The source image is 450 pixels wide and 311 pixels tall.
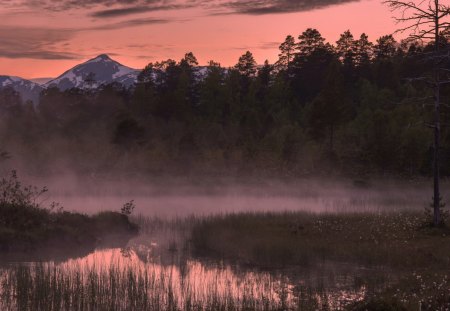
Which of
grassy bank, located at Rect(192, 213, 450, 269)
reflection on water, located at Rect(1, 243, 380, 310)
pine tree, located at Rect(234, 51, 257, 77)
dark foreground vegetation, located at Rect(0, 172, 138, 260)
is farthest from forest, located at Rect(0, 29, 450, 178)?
reflection on water, located at Rect(1, 243, 380, 310)

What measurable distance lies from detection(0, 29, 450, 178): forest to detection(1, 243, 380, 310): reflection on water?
93.1ft

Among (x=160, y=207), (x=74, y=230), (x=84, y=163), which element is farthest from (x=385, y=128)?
(x=74, y=230)

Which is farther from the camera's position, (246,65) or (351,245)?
(246,65)

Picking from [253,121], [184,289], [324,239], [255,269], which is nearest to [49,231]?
[255,269]

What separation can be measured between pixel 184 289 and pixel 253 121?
75.3 meters

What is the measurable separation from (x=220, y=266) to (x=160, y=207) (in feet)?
67.9

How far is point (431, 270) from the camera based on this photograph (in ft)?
65.0

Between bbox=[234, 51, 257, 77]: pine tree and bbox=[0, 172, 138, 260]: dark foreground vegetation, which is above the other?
bbox=[234, 51, 257, 77]: pine tree

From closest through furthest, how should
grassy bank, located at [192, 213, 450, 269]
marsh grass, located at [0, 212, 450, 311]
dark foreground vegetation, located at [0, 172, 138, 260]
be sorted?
marsh grass, located at [0, 212, 450, 311] → grassy bank, located at [192, 213, 450, 269] → dark foreground vegetation, located at [0, 172, 138, 260]

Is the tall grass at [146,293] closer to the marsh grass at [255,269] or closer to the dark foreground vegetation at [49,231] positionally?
the marsh grass at [255,269]

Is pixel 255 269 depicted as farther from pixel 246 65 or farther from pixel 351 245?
pixel 246 65

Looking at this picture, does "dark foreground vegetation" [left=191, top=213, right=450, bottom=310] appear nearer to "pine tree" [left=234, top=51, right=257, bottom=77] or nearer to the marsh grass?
the marsh grass

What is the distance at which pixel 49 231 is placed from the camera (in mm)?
26344

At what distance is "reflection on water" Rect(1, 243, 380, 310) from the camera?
15.3 m
